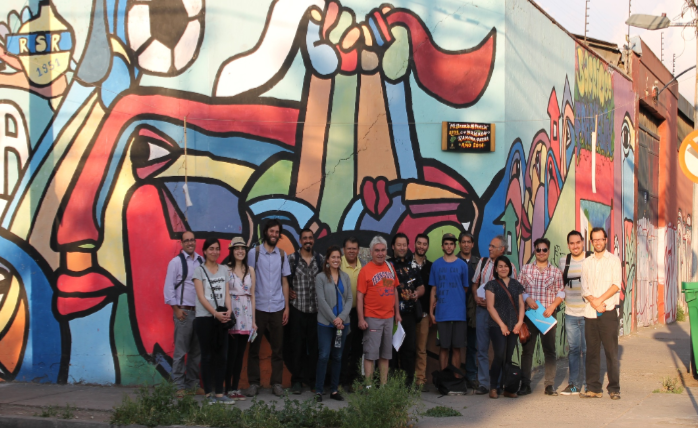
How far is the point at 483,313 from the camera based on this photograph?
8562mm

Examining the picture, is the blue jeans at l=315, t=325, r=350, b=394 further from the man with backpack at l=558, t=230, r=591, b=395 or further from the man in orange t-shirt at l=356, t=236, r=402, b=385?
the man with backpack at l=558, t=230, r=591, b=395

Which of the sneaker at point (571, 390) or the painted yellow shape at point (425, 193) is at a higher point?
the painted yellow shape at point (425, 193)

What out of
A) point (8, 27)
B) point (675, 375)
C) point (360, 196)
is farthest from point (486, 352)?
point (8, 27)

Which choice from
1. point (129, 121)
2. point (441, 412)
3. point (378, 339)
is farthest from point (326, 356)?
point (129, 121)

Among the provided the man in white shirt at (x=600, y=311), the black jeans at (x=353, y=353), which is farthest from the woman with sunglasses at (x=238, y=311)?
the man in white shirt at (x=600, y=311)

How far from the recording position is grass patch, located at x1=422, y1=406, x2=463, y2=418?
731 cm

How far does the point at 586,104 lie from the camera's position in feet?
43.8

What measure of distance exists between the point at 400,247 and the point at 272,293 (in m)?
1.63

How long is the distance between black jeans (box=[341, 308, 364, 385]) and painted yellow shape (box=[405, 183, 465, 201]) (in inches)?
68.2

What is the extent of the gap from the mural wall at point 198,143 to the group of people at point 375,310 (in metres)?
0.67

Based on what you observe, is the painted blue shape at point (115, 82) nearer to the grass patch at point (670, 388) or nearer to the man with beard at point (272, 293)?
the man with beard at point (272, 293)

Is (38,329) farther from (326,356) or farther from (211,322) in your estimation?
(326,356)

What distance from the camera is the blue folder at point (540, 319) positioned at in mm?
8484

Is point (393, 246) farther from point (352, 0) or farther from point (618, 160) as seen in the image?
point (618, 160)
